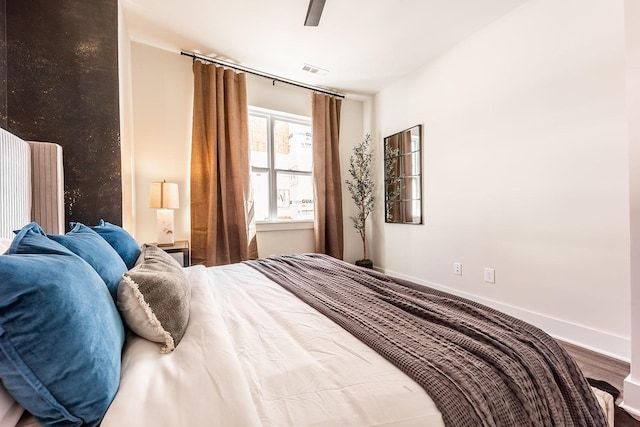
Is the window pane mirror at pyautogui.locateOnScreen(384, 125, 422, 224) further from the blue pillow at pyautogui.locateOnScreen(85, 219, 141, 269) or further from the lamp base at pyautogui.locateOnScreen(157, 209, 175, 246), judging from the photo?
the blue pillow at pyautogui.locateOnScreen(85, 219, 141, 269)

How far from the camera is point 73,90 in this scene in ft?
6.68

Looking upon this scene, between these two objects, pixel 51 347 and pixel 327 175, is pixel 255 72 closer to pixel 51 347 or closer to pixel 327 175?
pixel 327 175

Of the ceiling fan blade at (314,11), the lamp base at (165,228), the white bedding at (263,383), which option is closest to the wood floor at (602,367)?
the white bedding at (263,383)

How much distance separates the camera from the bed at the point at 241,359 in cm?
51

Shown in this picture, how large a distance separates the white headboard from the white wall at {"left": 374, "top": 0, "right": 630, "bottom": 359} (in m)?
3.22

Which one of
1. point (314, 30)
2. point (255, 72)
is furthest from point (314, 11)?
point (255, 72)

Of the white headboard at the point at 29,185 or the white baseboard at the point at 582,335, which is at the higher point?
the white headboard at the point at 29,185

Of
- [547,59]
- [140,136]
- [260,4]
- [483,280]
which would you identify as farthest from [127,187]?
[547,59]

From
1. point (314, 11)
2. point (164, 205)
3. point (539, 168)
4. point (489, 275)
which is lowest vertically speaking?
point (489, 275)

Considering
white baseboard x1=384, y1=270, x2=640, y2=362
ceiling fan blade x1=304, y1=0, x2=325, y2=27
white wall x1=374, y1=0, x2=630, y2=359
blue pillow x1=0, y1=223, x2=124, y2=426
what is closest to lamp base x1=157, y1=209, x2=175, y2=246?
ceiling fan blade x1=304, y1=0, x2=325, y2=27

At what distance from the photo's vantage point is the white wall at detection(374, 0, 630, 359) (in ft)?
5.94

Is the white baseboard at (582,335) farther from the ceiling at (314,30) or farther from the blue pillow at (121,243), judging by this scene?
the blue pillow at (121,243)

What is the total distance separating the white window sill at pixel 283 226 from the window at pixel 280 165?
83 mm

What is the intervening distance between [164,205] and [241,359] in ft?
7.14
